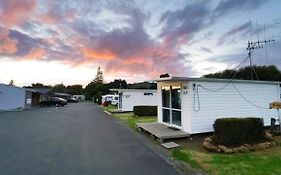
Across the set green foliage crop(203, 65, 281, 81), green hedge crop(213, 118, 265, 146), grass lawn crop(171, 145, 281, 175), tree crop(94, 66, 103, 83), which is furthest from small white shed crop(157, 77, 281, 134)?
tree crop(94, 66, 103, 83)

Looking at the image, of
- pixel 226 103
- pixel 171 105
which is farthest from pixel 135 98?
pixel 226 103

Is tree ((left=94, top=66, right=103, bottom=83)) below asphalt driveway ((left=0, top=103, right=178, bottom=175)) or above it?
above

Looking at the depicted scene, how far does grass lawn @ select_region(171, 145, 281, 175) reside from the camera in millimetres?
5559

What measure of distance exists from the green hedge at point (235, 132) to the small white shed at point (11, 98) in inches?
1304

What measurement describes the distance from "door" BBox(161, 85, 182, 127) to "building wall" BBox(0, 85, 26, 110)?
29.3 m

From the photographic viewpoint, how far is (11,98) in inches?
1320

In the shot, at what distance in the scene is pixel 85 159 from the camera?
21.8ft

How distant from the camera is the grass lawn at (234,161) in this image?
5559 mm

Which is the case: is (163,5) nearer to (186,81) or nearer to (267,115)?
(186,81)

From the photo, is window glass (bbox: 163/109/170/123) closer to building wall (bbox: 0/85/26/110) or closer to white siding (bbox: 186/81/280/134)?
white siding (bbox: 186/81/280/134)

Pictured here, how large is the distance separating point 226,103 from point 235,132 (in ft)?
9.86

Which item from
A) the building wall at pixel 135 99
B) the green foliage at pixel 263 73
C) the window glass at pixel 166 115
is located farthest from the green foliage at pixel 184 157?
the green foliage at pixel 263 73

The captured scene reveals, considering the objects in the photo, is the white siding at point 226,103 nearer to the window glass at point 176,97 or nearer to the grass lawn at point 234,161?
the window glass at point 176,97

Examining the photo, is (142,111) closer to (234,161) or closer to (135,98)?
(135,98)
